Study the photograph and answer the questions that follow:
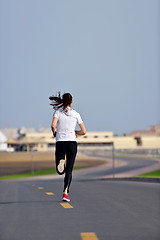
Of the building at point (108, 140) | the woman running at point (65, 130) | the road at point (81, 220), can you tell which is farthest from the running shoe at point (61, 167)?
the building at point (108, 140)

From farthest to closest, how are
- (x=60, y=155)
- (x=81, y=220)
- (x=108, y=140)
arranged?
(x=108, y=140) < (x=60, y=155) < (x=81, y=220)

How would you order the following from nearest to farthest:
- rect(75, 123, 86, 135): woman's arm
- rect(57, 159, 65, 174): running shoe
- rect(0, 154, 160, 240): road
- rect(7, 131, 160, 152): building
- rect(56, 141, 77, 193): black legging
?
rect(0, 154, 160, 240): road < rect(57, 159, 65, 174): running shoe < rect(56, 141, 77, 193): black legging < rect(75, 123, 86, 135): woman's arm < rect(7, 131, 160, 152): building

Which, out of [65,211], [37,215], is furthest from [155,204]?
[37,215]

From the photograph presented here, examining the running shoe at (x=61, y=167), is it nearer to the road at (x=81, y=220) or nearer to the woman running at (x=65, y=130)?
the woman running at (x=65, y=130)

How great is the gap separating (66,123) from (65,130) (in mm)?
140

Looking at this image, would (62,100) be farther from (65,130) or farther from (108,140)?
(108,140)

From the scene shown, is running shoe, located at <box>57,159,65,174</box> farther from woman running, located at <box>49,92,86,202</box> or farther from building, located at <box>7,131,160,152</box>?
building, located at <box>7,131,160,152</box>

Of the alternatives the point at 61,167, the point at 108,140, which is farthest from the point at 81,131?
the point at 108,140

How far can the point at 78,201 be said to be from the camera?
9.99 m

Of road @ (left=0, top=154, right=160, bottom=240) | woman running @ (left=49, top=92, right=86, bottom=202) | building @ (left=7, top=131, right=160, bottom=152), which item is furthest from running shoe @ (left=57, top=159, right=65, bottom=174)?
building @ (left=7, top=131, right=160, bottom=152)

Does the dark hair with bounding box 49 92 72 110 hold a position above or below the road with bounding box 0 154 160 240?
above

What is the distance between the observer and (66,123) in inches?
373

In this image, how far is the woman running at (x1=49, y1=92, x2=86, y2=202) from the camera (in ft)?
30.7

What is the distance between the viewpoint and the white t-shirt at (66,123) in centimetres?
945
